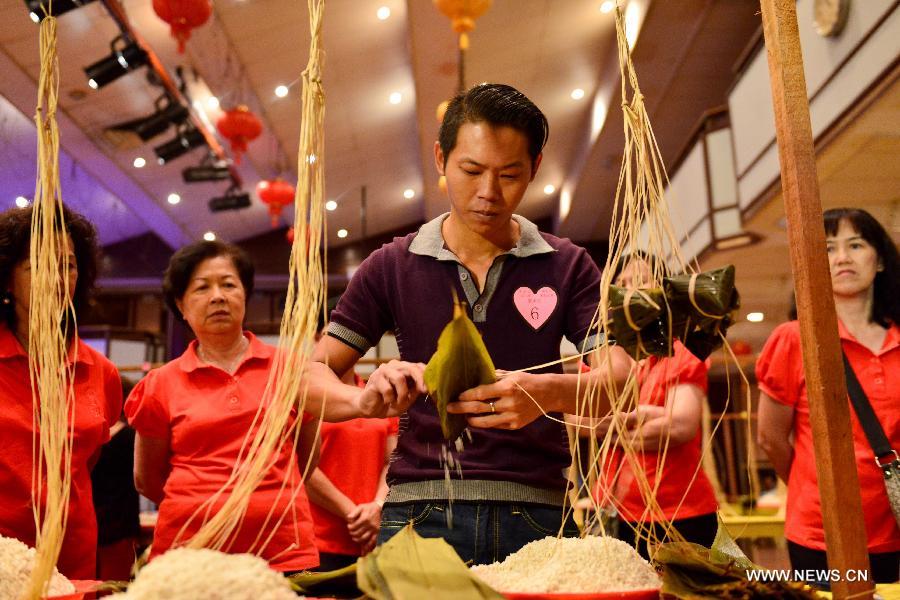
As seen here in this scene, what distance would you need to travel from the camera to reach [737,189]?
22.4ft

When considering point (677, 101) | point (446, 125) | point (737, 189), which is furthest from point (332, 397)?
point (677, 101)

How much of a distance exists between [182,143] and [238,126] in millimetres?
1638

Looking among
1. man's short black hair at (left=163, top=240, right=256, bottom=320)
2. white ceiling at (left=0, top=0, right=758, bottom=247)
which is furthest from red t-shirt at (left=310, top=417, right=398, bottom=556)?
white ceiling at (left=0, top=0, right=758, bottom=247)

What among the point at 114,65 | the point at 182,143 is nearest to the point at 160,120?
the point at 182,143

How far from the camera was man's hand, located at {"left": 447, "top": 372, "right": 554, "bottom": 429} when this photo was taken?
34.1 inches

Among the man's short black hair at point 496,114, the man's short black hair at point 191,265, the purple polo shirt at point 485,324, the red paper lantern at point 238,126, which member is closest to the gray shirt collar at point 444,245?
the purple polo shirt at point 485,324

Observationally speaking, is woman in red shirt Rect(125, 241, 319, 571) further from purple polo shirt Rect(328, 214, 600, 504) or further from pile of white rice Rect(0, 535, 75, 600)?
pile of white rice Rect(0, 535, 75, 600)

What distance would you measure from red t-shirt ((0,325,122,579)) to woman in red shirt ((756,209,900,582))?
1.55 m

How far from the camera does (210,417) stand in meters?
1.79

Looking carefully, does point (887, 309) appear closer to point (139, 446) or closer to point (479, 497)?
point (479, 497)

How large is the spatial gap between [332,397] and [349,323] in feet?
0.62

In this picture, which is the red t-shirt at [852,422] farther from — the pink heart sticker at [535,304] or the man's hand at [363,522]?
the man's hand at [363,522]

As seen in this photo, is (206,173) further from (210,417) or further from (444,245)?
(444,245)

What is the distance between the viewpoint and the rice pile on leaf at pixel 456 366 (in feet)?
2.61
